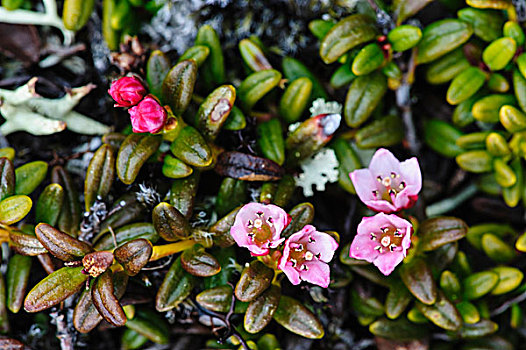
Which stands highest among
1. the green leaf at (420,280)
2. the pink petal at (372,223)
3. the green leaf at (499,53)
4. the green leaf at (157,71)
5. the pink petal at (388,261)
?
the green leaf at (499,53)

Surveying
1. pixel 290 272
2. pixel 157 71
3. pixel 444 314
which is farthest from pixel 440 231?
pixel 157 71

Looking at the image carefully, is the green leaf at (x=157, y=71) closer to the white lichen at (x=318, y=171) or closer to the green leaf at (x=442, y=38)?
the white lichen at (x=318, y=171)

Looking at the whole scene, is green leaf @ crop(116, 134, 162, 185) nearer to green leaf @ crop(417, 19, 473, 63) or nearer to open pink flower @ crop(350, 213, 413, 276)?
open pink flower @ crop(350, 213, 413, 276)

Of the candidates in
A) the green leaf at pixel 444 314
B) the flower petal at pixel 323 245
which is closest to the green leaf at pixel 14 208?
the flower petal at pixel 323 245

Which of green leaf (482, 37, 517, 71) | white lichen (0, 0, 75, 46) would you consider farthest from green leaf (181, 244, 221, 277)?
green leaf (482, 37, 517, 71)

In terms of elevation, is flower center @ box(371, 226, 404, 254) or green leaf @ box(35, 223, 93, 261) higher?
green leaf @ box(35, 223, 93, 261)

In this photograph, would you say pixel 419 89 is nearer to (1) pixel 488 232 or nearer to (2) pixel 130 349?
(1) pixel 488 232
